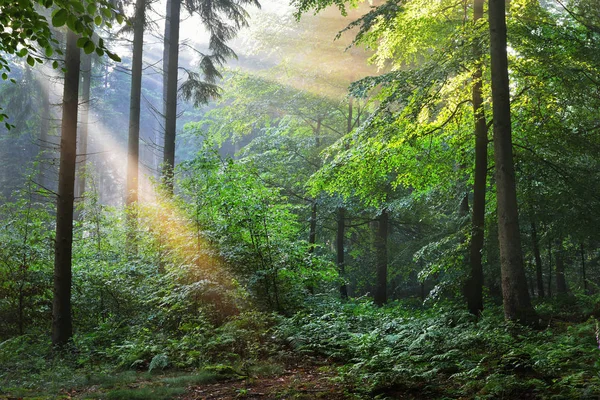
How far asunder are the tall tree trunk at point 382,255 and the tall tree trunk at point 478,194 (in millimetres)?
7734

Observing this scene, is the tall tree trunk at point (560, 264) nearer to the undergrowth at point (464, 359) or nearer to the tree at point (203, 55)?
the undergrowth at point (464, 359)

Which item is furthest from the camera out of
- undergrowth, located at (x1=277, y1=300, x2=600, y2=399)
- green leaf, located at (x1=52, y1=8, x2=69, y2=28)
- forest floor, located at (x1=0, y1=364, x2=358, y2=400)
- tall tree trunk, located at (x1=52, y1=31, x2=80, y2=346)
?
tall tree trunk, located at (x1=52, y1=31, x2=80, y2=346)

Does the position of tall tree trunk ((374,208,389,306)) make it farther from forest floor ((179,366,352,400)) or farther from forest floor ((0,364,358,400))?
forest floor ((179,366,352,400))

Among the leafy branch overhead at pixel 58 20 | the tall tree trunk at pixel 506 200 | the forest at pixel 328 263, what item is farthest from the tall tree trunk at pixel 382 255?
the leafy branch overhead at pixel 58 20

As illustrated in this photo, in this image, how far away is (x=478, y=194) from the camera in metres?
9.40

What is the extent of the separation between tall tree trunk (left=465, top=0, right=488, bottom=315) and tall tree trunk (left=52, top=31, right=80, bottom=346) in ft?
24.7

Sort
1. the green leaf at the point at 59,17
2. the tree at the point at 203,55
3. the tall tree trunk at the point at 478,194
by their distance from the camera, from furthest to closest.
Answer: the tree at the point at 203,55 < the tall tree trunk at the point at 478,194 < the green leaf at the point at 59,17

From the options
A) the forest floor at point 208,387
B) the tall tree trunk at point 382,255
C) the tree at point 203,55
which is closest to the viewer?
the forest floor at point 208,387

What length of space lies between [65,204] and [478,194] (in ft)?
25.7

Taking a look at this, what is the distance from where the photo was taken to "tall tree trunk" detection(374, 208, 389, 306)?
17.4m

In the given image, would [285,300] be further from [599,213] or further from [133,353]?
[599,213]

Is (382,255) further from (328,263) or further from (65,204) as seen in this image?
(65,204)

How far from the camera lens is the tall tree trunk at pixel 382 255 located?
1740cm

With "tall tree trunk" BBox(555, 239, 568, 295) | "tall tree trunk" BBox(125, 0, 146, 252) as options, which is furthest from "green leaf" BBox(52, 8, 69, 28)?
"tall tree trunk" BBox(125, 0, 146, 252)
